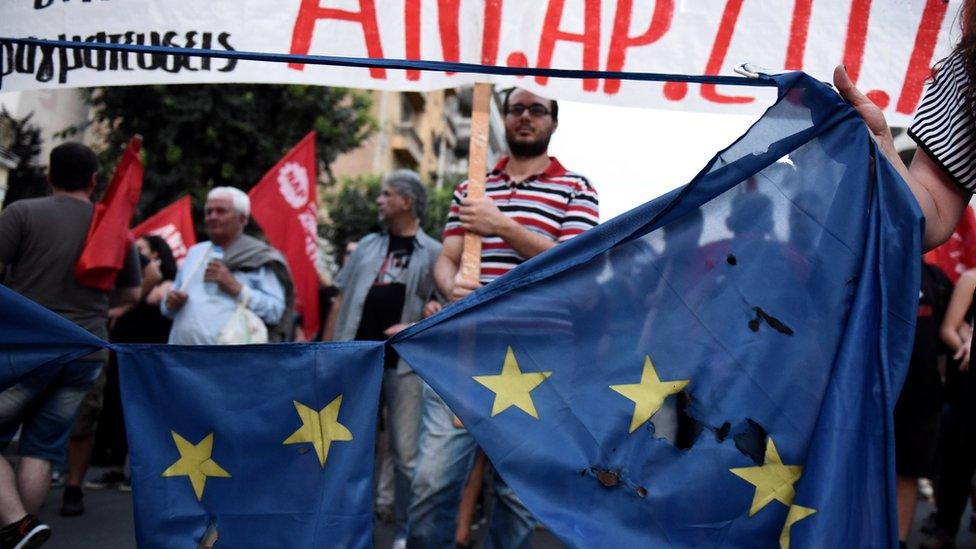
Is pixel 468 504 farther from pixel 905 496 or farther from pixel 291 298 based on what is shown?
pixel 905 496

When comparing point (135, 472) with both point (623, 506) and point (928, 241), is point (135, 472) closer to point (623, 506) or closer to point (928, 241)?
point (623, 506)

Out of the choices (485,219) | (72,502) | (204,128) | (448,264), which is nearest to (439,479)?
(448,264)

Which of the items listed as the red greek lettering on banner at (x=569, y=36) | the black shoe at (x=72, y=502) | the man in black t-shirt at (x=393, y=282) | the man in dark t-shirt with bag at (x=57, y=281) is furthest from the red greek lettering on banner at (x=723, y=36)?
the black shoe at (x=72, y=502)

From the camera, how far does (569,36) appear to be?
155 inches

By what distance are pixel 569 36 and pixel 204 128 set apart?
58.0 ft

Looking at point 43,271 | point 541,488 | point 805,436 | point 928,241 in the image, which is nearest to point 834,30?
point 928,241

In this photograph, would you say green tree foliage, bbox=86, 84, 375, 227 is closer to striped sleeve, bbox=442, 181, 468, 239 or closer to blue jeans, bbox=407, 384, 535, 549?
striped sleeve, bbox=442, 181, 468, 239

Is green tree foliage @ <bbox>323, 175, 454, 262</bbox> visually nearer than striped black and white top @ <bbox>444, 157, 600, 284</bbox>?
No

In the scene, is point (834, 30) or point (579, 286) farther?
point (834, 30)

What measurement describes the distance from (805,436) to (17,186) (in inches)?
725

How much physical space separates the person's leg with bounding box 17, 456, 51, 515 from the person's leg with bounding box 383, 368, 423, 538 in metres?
1.69

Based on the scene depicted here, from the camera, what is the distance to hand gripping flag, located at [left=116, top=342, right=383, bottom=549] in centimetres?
295

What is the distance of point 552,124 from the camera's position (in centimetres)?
431

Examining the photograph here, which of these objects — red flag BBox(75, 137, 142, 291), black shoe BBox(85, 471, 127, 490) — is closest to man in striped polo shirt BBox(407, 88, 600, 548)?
red flag BBox(75, 137, 142, 291)
